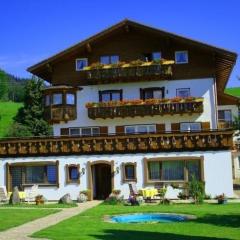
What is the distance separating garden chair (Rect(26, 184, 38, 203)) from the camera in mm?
29452

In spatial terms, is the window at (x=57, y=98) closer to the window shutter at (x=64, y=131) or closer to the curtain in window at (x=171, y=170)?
the window shutter at (x=64, y=131)

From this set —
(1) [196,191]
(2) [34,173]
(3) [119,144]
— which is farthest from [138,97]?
(1) [196,191]

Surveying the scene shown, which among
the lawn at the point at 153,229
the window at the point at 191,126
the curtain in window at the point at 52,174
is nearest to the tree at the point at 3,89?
the window at the point at 191,126

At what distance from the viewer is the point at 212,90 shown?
34625mm

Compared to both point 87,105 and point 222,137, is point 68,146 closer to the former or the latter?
point 87,105

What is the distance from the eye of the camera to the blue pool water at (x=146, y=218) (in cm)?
2009

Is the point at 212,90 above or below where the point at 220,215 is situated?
above

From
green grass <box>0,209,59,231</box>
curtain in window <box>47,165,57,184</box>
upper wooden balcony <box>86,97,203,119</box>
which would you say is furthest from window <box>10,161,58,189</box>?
green grass <box>0,209,59,231</box>

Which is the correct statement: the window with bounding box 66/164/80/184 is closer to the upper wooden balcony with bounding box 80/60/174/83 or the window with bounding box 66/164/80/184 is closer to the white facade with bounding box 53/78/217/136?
the white facade with bounding box 53/78/217/136

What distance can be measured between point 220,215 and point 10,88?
126829 mm

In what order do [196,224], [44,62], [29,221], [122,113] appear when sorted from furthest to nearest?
[44,62] < [122,113] < [29,221] < [196,224]

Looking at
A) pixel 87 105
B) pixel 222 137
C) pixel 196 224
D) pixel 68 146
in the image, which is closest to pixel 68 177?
pixel 68 146

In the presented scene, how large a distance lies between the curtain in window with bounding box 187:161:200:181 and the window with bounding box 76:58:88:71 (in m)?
11.6

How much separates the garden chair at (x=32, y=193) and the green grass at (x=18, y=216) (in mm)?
5721
